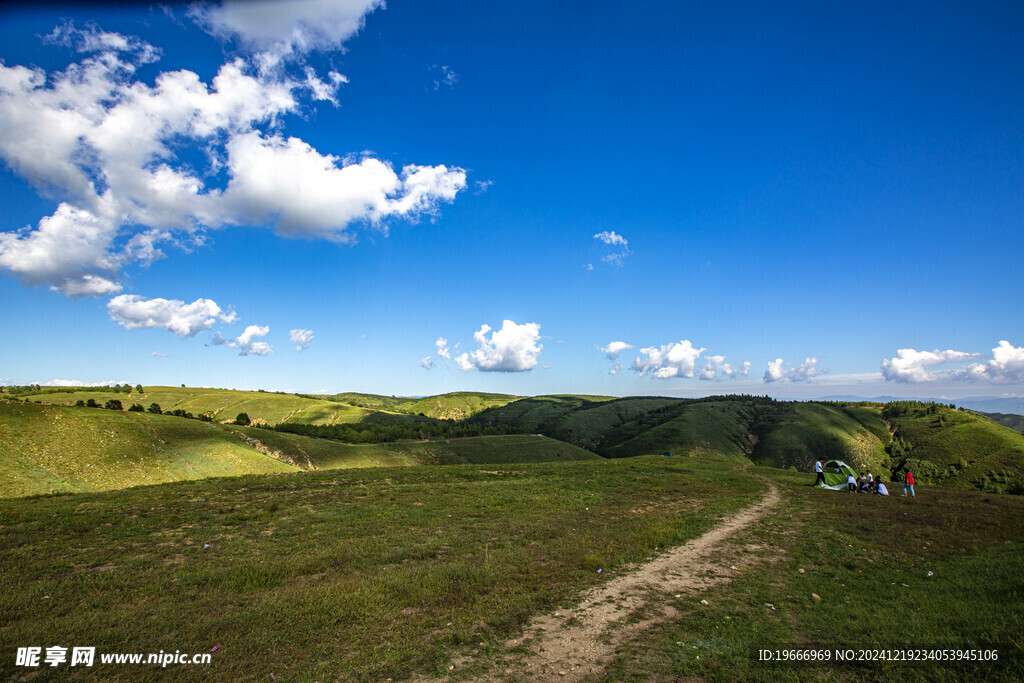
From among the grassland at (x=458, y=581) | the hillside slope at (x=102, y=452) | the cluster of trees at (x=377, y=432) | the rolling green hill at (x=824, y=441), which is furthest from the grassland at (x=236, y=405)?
the rolling green hill at (x=824, y=441)

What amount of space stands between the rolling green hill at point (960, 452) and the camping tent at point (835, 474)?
11233cm

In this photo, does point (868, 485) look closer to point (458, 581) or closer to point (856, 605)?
point (856, 605)

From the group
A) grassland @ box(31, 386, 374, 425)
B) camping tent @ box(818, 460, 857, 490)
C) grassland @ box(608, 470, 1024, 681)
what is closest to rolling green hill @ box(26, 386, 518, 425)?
grassland @ box(31, 386, 374, 425)

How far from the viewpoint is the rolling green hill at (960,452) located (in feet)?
368

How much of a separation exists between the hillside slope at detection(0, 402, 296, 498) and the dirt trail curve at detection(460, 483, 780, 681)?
4636cm

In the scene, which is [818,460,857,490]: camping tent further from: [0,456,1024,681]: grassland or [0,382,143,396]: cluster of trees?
[0,382,143,396]: cluster of trees

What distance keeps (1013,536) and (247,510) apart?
40322 millimetres

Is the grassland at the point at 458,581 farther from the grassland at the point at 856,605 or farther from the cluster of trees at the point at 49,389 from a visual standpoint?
the cluster of trees at the point at 49,389

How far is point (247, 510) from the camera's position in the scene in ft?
80.7

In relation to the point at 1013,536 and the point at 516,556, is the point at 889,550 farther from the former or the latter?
the point at 516,556

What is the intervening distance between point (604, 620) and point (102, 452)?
55.1 metres

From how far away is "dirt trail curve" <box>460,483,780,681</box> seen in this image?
8.84 m

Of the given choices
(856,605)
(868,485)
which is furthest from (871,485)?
(856,605)

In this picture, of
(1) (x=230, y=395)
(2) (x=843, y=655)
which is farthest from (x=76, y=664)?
(1) (x=230, y=395)
